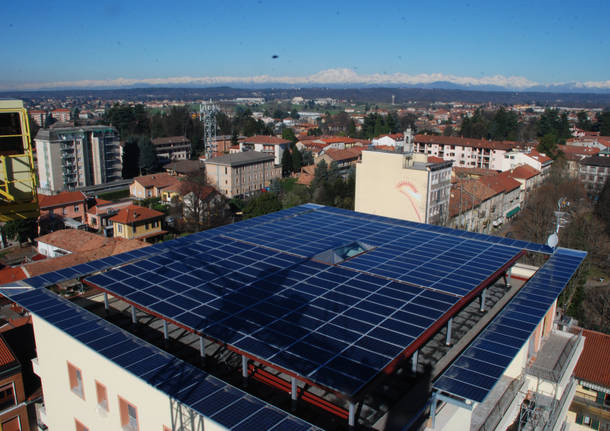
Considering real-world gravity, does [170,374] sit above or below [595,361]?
above

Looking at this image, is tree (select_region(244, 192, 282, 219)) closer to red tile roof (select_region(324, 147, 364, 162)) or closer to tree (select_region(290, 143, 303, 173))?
tree (select_region(290, 143, 303, 173))

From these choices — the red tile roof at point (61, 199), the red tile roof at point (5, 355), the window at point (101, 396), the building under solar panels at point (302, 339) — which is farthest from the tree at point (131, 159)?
the window at point (101, 396)

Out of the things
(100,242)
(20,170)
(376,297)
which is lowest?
(100,242)

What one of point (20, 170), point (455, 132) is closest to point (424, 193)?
point (20, 170)

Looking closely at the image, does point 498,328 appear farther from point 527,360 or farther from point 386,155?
point 386,155

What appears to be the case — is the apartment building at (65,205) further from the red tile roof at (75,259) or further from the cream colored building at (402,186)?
the cream colored building at (402,186)

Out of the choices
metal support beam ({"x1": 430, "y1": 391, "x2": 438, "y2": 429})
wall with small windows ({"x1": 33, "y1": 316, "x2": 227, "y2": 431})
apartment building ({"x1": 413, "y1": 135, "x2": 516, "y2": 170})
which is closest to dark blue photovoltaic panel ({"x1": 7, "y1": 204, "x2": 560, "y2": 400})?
metal support beam ({"x1": 430, "y1": 391, "x2": 438, "y2": 429})

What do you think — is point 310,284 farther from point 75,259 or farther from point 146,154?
point 146,154

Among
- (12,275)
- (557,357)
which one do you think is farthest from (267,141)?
(557,357)
